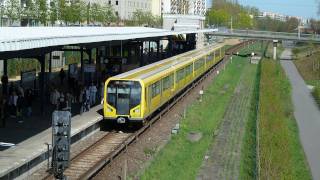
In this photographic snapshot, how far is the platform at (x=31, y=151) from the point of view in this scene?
16812 mm

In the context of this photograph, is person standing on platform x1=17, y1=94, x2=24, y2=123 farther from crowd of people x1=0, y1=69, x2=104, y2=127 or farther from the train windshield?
the train windshield

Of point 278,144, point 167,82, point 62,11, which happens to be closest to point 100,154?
point 278,144

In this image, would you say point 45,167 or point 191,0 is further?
point 191,0

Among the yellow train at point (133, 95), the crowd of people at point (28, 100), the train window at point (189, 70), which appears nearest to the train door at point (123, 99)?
the yellow train at point (133, 95)

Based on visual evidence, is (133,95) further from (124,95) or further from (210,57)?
(210,57)

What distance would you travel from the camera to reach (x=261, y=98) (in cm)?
3347

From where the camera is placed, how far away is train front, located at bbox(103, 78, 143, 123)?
24031 millimetres

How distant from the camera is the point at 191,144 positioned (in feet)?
75.2

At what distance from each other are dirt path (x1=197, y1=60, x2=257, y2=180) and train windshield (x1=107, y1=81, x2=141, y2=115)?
3.91 metres

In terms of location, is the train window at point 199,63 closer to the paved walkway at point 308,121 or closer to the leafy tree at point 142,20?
the paved walkway at point 308,121

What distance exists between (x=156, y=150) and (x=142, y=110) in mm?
3099

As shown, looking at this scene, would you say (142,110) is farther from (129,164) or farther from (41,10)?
(41,10)

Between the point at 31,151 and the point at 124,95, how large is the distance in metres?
6.10

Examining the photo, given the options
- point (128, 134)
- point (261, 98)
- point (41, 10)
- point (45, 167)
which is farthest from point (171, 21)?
point (45, 167)
